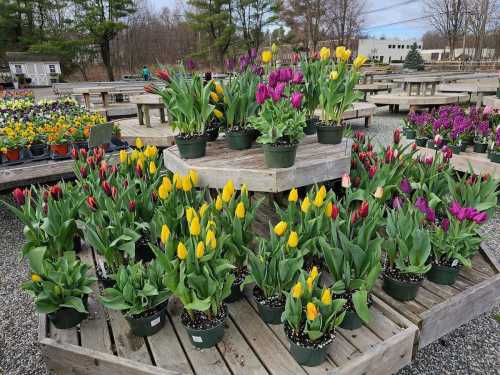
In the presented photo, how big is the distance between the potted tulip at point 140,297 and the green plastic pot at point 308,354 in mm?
630

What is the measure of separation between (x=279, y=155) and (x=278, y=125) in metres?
0.18

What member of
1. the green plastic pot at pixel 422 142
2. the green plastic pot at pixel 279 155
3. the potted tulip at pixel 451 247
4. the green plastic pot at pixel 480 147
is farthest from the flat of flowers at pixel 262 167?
the green plastic pot at pixel 422 142

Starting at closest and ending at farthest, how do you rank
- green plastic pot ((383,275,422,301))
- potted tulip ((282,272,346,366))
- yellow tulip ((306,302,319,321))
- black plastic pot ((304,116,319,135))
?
yellow tulip ((306,302,319,321)) < potted tulip ((282,272,346,366)) < green plastic pot ((383,275,422,301)) < black plastic pot ((304,116,319,135))

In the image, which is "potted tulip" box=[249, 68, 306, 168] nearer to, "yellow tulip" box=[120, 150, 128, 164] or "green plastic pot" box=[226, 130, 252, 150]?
"green plastic pot" box=[226, 130, 252, 150]

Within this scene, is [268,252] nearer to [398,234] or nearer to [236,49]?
[398,234]

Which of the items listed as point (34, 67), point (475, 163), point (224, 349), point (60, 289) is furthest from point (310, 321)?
point (34, 67)

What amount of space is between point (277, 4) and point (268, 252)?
90.9ft

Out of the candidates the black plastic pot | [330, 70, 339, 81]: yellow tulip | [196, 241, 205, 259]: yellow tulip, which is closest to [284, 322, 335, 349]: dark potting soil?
[196, 241, 205, 259]: yellow tulip

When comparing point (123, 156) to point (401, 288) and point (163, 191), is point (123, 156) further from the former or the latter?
point (401, 288)

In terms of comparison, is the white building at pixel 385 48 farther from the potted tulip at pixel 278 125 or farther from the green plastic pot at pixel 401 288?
the green plastic pot at pixel 401 288

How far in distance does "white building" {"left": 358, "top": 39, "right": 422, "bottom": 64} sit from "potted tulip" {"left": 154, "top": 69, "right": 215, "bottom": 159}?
2106 inches

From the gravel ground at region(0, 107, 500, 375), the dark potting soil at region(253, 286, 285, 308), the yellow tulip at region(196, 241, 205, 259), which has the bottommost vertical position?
the gravel ground at region(0, 107, 500, 375)

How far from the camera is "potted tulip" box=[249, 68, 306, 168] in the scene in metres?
2.12

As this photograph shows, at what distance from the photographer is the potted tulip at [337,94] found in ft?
8.03
